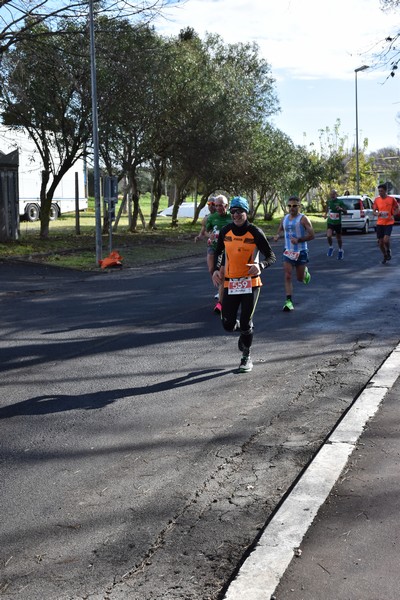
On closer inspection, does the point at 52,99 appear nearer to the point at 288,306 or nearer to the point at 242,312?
the point at 288,306

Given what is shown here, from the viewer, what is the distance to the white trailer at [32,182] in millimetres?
35812

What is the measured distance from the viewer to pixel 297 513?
14.7ft

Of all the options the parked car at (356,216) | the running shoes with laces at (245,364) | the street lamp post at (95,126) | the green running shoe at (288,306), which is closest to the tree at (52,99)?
the street lamp post at (95,126)

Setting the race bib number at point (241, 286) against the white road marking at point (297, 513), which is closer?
the white road marking at point (297, 513)

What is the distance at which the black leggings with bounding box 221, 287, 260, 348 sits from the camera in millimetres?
8422

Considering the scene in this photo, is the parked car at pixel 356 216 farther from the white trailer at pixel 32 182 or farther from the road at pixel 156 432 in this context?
the road at pixel 156 432

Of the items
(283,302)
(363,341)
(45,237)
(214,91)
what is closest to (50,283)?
(283,302)

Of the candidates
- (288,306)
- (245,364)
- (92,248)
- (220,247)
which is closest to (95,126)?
(92,248)

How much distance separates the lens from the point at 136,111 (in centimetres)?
3016

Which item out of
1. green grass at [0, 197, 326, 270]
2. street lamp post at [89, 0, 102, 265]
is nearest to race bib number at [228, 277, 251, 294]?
green grass at [0, 197, 326, 270]

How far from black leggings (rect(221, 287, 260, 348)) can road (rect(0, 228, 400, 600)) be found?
0.37 meters

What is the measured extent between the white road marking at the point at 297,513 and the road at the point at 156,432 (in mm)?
98

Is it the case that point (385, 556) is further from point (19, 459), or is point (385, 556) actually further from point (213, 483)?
point (19, 459)

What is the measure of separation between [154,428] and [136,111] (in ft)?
82.2
